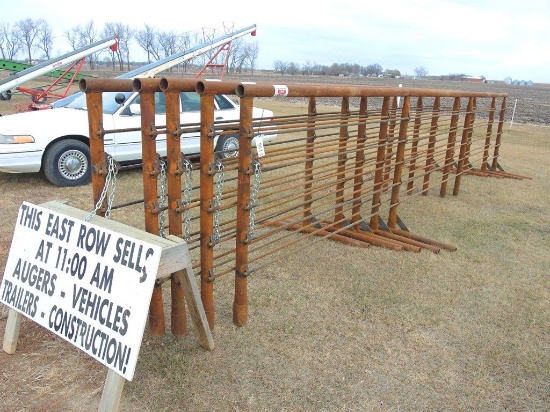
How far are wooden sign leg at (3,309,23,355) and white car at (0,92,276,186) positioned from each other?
3.41 metres

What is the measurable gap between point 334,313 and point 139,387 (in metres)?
1.51

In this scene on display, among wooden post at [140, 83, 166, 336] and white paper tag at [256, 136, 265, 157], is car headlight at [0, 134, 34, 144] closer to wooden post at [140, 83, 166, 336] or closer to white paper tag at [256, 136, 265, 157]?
wooden post at [140, 83, 166, 336]

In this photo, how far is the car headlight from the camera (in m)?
5.91

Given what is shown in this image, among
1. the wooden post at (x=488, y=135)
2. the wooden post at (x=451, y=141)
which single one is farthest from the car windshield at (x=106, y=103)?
the wooden post at (x=488, y=135)

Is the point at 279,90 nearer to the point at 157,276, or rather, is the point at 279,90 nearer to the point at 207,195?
the point at 207,195

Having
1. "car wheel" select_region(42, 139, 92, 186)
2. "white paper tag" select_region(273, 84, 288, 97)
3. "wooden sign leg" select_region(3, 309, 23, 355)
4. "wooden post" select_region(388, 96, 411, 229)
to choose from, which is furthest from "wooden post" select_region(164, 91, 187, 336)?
"car wheel" select_region(42, 139, 92, 186)

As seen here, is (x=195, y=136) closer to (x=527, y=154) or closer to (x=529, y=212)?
(x=529, y=212)

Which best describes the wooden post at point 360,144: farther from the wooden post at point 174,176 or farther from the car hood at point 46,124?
the car hood at point 46,124

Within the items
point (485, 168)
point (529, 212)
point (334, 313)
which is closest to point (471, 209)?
point (529, 212)

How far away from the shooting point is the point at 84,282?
7.65ft

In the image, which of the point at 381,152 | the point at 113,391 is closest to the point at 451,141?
the point at 381,152

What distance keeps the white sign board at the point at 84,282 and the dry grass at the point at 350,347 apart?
0.42m

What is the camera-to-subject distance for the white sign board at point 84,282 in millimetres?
2127

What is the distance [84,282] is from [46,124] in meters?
4.67
